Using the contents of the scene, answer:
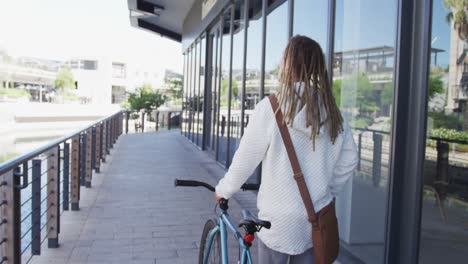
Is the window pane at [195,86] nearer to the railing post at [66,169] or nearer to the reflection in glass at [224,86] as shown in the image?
the reflection in glass at [224,86]

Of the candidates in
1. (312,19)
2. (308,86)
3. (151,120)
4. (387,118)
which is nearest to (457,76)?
(387,118)

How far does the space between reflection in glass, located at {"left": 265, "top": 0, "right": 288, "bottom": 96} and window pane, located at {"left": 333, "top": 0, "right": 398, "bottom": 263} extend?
175 cm

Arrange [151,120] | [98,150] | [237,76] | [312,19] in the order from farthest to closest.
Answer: [151,120] → [237,76] → [98,150] → [312,19]

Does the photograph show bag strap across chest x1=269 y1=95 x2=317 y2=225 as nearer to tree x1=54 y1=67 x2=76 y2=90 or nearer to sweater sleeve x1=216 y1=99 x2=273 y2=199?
sweater sleeve x1=216 y1=99 x2=273 y2=199

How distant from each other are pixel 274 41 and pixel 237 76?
2231 mm

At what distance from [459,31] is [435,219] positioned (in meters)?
1.00

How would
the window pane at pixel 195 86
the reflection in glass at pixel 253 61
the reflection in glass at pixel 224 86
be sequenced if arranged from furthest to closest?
the window pane at pixel 195 86 → the reflection in glass at pixel 224 86 → the reflection in glass at pixel 253 61

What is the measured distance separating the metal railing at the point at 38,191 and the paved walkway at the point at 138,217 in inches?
6.9

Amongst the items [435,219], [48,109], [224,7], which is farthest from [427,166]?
[48,109]

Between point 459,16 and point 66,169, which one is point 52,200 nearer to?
point 66,169

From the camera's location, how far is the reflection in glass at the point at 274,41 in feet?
19.0

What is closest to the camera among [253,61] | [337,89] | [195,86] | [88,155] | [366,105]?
[366,105]

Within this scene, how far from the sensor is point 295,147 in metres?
1.75

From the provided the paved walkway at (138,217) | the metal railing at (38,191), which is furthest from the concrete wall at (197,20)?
the metal railing at (38,191)
